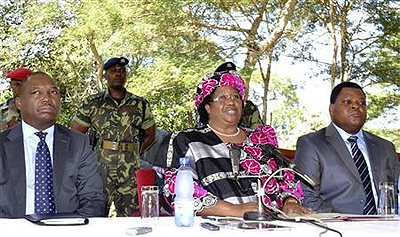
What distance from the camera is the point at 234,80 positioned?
2.89 metres

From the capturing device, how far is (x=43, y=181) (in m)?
2.65

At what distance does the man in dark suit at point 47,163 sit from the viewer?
2602 millimetres

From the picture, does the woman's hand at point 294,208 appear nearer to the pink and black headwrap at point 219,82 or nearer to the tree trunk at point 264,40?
the pink and black headwrap at point 219,82

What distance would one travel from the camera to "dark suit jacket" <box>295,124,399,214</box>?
10.6ft

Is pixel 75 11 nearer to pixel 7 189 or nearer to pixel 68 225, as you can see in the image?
pixel 7 189

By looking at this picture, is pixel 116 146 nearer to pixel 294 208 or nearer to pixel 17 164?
pixel 17 164

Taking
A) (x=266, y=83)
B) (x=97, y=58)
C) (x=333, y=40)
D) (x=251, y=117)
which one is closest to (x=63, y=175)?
(x=251, y=117)

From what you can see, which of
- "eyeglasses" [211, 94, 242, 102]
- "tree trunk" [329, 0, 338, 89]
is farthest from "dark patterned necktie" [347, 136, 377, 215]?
"tree trunk" [329, 0, 338, 89]

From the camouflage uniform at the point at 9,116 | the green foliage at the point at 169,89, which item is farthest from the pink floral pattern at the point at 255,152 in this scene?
the green foliage at the point at 169,89

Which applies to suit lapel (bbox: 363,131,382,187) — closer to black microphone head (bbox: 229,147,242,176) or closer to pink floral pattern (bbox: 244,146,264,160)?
pink floral pattern (bbox: 244,146,264,160)

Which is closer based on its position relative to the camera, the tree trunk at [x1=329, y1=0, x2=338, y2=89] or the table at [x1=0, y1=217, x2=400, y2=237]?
the table at [x1=0, y1=217, x2=400, y2=237]

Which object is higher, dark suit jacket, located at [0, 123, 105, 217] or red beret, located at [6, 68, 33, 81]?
red beret, located at [6, 68, 33, 81]

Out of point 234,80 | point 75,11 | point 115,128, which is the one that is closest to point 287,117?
point 75,11

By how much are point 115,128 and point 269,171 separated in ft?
7.38
